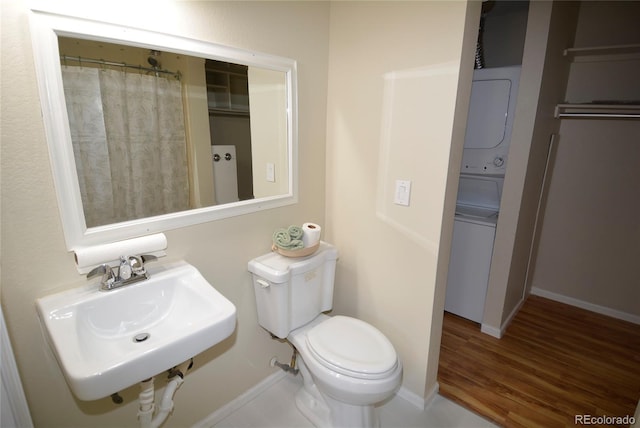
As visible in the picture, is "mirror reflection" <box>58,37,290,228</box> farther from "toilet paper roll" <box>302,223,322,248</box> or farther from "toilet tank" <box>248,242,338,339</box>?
"toilet tank" <box>248,242,338,339</box>

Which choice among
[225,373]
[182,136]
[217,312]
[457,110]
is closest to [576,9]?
[457,110]

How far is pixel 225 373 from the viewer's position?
1.65m

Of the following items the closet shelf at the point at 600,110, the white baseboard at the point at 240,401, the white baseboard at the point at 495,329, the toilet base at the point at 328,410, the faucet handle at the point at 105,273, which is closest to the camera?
the faucet handle at the point at 105,273

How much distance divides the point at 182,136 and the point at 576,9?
2983mm

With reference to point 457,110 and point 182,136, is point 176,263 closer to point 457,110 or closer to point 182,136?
point 182,136

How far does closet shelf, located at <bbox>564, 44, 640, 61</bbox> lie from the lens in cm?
220

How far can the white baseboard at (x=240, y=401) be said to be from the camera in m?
1.63

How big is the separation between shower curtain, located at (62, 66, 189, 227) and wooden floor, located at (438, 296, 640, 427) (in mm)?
1882

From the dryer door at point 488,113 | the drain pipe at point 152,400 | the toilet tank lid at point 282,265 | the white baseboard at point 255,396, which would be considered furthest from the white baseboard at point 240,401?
the dryer door at point 488,113

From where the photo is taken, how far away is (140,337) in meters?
1.15

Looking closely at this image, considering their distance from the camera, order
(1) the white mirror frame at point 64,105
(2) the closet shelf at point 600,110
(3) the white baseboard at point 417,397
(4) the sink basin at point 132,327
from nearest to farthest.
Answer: (4) the sink basin at point 132,327
(1) the white mirror frame at point 64,105
(3) the white baseboard at point 417,397
(2) the closet shelf at point 600,110

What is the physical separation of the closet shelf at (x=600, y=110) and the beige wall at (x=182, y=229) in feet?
6.35

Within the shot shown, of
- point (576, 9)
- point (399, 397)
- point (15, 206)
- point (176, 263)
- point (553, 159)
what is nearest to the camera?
point (15, 206)

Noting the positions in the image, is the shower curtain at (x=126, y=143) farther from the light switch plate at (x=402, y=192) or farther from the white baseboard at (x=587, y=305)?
the white baseboard at (x=587, y=305)
